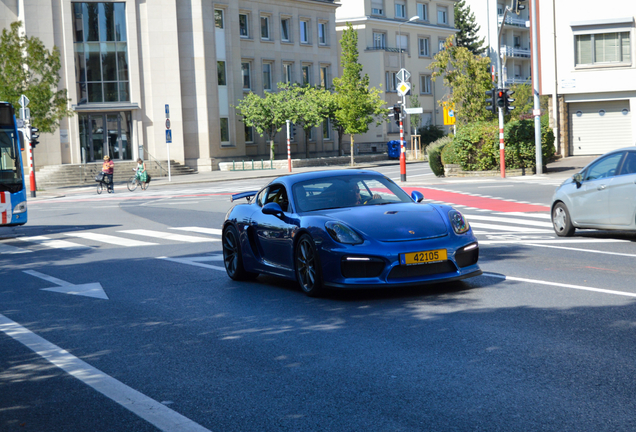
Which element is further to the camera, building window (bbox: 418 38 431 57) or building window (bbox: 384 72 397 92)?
building window (bbox: 418 38 431 57)

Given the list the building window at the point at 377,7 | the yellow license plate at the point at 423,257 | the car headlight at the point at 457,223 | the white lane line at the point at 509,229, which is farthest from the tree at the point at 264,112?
the yellow license plate at the point at 423,257

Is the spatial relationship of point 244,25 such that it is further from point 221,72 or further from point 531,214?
point 531,214

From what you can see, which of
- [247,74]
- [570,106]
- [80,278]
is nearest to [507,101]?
[570,106]

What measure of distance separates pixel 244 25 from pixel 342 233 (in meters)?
55.2

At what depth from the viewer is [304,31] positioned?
6694 centimetres

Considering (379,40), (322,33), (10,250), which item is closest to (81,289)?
(10,250)

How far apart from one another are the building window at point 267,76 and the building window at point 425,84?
20907mm

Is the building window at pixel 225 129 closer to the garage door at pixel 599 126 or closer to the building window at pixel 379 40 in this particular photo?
the building window at pixel 379 40

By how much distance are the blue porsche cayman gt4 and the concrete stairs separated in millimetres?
39426

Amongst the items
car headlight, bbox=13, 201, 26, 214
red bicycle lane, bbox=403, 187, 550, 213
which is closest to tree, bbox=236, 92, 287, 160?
red bicycle lane, bbox=403, 187, 550, 213

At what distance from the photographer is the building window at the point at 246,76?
61438mm

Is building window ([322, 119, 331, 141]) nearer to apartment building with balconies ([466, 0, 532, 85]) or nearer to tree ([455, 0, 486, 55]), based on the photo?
apartment building with balconies ([466, 0, 532, 85])

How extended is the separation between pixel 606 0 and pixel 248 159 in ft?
87.3

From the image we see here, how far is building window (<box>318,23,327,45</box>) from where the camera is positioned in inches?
2677
